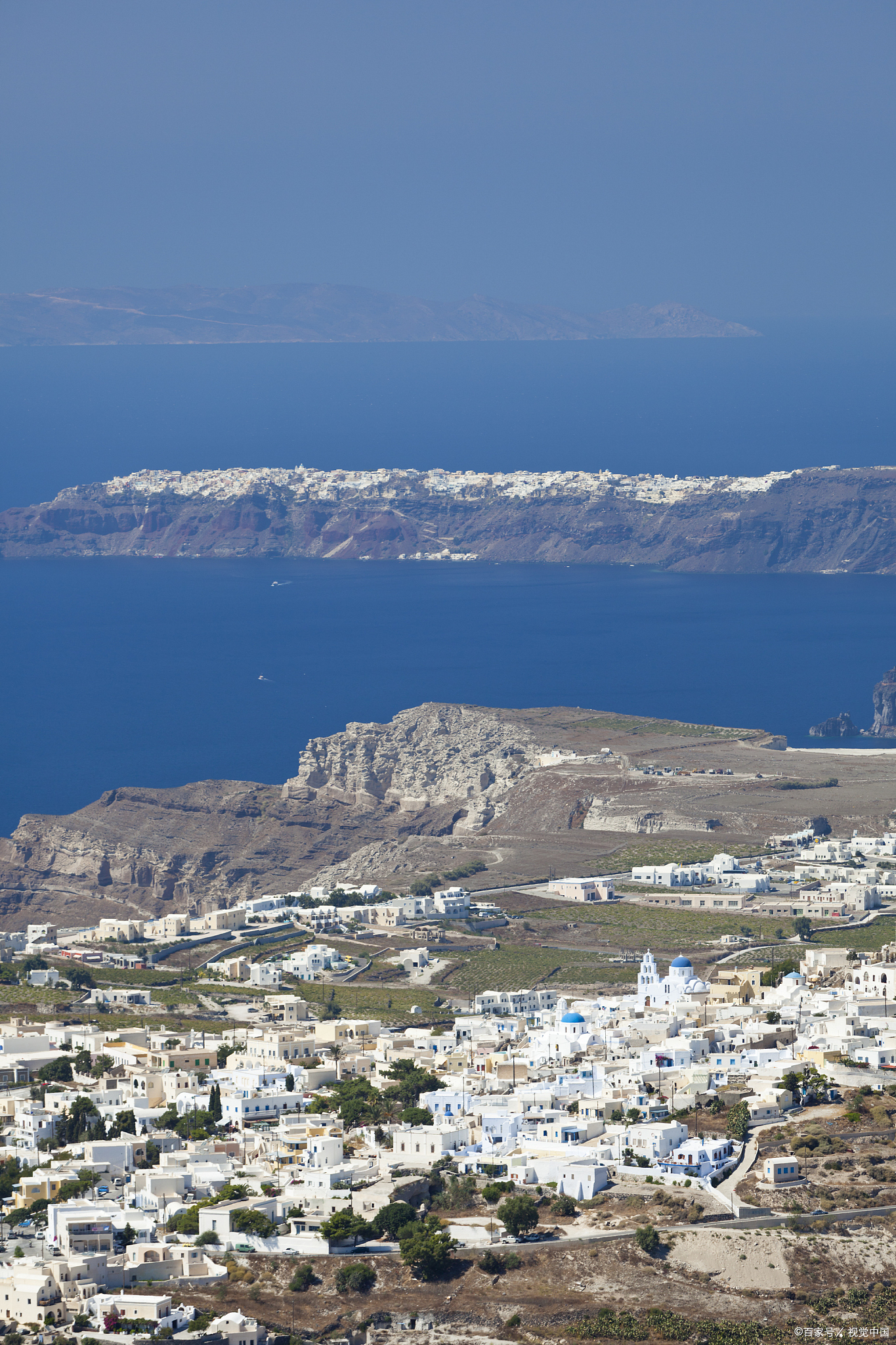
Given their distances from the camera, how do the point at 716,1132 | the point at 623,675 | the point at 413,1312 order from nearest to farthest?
the point at 413,1312, the point at 716,1132, the point at 623,675

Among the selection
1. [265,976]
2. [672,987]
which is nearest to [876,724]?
[265,976]

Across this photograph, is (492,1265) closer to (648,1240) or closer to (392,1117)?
(648,1240)

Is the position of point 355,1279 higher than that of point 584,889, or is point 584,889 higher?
point 584,889

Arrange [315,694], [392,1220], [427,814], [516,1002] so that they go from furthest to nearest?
[315,694], [427,814], [516,1002], [392,1220]

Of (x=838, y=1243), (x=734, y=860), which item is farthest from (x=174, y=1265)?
(x=734, y=860)

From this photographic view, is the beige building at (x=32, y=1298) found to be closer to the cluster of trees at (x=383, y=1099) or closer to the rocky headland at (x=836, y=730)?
the cluster of trees at (x=383, y=1099)

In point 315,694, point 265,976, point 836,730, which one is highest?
point 315,694

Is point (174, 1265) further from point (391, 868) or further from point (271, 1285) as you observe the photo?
point (391, 868)
